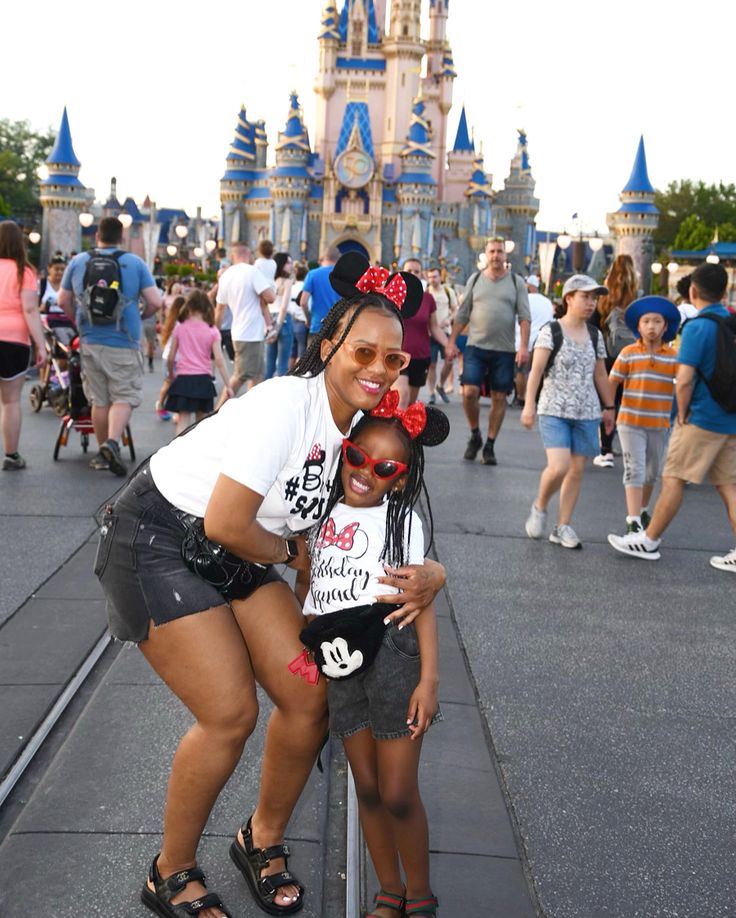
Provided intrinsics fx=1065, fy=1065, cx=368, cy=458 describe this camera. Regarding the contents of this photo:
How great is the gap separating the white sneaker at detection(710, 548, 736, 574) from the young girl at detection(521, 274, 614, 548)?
82cm

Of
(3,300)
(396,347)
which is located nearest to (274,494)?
(396,347)

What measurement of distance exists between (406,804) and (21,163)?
9601cm

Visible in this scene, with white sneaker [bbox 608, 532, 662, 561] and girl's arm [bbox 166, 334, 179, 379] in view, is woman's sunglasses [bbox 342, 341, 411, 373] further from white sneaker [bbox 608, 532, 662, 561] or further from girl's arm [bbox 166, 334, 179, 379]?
girl's arm [bbox 166, 334, 179, 379]

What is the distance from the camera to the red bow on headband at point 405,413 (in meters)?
2.63

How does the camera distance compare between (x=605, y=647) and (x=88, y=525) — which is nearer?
(x=605, y=647)

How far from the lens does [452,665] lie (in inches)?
176

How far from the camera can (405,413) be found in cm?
267

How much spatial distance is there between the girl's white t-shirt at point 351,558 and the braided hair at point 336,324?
0.36m

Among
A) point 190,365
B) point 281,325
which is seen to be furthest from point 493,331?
point 281,325

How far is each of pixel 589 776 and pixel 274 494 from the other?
64.6 inches

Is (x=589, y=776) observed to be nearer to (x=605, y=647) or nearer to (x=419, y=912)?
(x=419, y=912)

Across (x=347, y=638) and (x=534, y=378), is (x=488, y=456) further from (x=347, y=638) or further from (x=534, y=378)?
(x=347, y=638)

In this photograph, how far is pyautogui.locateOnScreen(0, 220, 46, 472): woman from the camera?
8.09m

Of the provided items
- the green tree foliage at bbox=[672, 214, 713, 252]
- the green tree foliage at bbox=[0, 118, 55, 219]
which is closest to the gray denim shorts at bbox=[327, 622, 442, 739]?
the green tree foliage at bbox=[672, 214, 713, 252]
